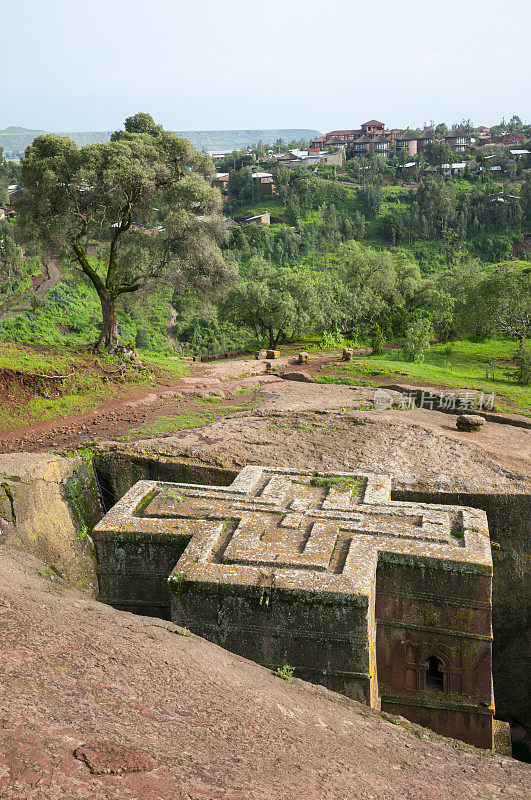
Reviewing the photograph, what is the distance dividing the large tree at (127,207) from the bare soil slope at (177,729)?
47.7 ft

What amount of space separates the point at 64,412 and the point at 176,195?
8874 mm

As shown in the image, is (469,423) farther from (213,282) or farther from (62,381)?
(213,282)

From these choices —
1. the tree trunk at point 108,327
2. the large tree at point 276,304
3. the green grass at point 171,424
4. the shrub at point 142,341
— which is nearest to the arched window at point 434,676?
the green grass at point 171,424

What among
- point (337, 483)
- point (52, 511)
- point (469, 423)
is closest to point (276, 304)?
point (469, 423)

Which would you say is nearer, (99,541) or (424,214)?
(99,541)

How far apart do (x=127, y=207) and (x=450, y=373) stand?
41.2 ft

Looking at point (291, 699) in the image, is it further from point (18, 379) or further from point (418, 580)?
point (18, 379)

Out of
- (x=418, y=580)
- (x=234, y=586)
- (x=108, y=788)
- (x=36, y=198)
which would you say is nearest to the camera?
(x=108, y=788)

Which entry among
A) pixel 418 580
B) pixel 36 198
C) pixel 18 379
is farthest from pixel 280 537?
pixel 36 198

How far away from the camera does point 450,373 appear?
22.9 metres

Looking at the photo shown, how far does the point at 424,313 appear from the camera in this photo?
126 ft

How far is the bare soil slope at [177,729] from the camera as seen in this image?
A: 4.08 metres

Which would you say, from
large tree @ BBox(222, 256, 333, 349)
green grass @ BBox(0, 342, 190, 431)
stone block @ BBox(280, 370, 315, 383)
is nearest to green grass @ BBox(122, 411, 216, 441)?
green grass @ BBox(0, 342, 190, 431)

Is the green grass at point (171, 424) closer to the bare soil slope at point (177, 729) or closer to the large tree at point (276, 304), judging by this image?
the bare soil slope at point (177, 729)
